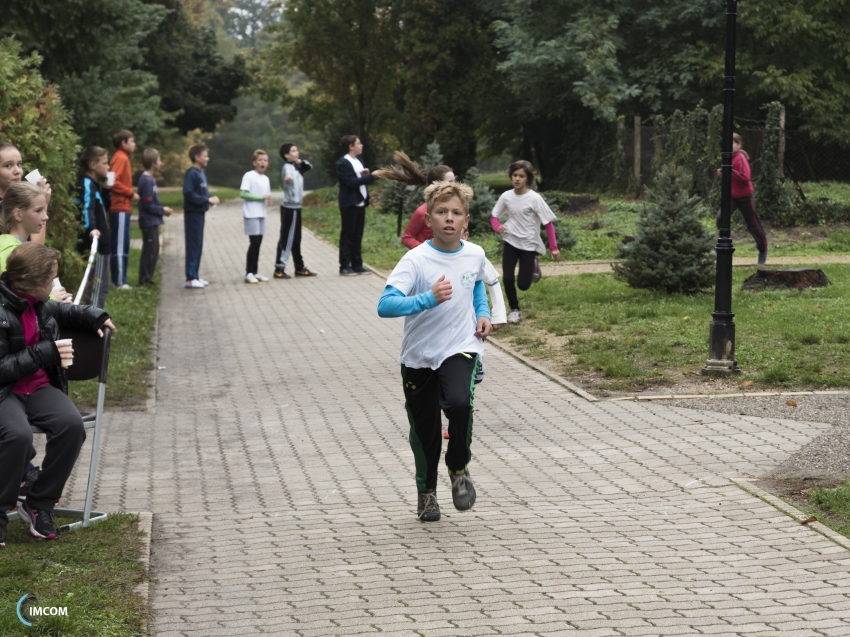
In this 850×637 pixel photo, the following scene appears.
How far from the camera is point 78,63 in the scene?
20.0 metres

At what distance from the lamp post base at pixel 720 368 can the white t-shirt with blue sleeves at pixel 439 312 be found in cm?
438

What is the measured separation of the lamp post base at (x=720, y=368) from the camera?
9.86 m

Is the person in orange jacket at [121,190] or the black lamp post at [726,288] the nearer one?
the black lamp post at [726,288]

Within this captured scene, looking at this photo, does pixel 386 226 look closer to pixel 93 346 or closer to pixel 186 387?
pixel 186 387

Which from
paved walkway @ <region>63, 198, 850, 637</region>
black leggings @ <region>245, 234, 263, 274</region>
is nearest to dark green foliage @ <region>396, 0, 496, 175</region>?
black leggings @ <region>245, 234, 263, 274</region>

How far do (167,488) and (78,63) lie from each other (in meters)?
14.8

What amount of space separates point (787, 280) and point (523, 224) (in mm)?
4308

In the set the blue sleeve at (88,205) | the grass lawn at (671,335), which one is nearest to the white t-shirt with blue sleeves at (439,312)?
the grass lawn at (671,335)

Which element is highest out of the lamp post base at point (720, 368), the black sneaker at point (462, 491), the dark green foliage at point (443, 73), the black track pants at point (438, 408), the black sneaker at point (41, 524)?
the dark green foliage at point (443, 73)

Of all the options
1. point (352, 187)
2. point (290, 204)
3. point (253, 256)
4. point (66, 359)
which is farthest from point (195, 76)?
point (66, 359)

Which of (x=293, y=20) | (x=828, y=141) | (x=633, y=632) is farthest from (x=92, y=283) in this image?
(x=293, y=20)

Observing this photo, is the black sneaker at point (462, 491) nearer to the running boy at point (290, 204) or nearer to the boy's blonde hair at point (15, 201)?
the boy's blonde hair at point (15, 201)

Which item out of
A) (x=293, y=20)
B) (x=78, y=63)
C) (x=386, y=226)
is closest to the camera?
(x=78, y=63)

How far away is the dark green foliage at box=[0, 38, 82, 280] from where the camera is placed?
40.5 feet
